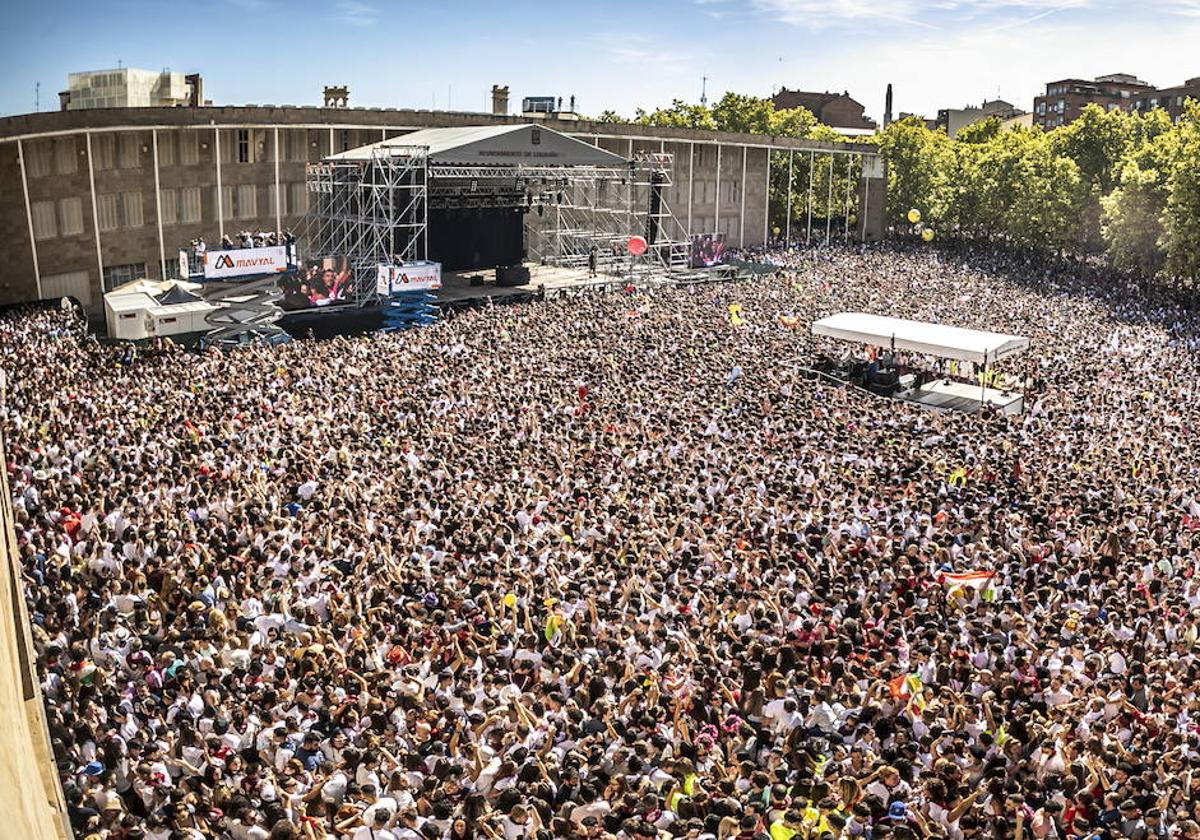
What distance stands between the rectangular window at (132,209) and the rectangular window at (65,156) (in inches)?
66.8

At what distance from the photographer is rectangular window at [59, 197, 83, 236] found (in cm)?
2725

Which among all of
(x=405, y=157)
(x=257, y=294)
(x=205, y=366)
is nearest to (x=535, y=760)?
(x=205, y=366)

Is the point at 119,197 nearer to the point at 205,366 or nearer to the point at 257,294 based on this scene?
the point at 257,294

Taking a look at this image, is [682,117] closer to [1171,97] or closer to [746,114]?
[746,114]

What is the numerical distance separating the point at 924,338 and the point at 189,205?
71.7 ft

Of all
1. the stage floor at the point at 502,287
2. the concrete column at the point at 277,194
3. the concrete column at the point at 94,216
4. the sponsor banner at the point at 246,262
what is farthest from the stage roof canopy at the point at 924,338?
the concrete column at the point at 94,216

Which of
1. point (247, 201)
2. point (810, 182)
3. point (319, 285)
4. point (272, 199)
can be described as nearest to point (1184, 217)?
point (810, 182)

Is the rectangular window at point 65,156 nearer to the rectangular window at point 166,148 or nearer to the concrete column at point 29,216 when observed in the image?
the concrete column at point 29,216

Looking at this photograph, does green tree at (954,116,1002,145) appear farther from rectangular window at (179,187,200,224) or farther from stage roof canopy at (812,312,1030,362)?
rectangular window at (179,187,200,224)

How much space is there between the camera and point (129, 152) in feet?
94.9

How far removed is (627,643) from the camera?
8922mm

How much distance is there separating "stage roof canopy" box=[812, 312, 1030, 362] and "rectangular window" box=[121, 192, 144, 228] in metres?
19.7

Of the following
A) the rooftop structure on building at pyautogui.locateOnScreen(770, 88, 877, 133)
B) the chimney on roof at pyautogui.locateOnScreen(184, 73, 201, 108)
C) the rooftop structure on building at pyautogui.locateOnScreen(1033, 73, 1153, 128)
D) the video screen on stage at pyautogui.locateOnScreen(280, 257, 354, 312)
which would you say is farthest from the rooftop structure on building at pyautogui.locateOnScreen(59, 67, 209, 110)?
the rooftop structure on building at pyautogui.locateOnScreen(1033, 73, 1153, 128)

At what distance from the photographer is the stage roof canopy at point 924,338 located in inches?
850
